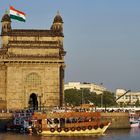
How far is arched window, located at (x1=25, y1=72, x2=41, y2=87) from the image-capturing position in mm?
114162

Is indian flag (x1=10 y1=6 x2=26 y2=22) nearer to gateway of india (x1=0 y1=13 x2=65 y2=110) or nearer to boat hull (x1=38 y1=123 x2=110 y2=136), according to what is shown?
gateway of india (x1=0 y1=13 x2=65 y2=110)

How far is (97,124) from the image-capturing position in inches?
3497

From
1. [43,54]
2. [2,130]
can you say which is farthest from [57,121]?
[43,54]

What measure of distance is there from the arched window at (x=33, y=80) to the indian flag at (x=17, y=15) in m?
10.2

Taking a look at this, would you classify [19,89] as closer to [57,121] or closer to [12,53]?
[12,53]

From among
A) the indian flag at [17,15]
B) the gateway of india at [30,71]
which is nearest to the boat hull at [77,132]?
the gateway of india at [30,71]

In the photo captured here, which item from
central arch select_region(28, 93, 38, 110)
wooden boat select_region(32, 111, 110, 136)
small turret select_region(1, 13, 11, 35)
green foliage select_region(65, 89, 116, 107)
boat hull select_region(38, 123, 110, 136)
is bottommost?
boat hull select_region(38, 123, 110, 136)

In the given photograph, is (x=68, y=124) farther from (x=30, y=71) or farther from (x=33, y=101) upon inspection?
(x=33, y=101)

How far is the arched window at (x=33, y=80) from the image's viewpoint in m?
114

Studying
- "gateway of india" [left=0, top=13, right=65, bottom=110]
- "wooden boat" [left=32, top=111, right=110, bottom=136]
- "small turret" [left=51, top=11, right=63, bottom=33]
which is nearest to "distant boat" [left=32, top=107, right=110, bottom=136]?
"wooden boat" [left=32, top=111, right=110, bottom=136]

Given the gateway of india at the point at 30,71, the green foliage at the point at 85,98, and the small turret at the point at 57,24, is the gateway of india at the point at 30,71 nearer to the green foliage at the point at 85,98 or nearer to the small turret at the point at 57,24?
the small turret at the point at 57,24

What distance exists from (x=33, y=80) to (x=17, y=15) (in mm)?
12247

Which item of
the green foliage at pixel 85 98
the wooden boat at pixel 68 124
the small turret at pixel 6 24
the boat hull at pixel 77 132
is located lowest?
the boat hull at pixel 77 132

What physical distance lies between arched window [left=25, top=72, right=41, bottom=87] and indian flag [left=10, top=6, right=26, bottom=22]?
33.5ft
